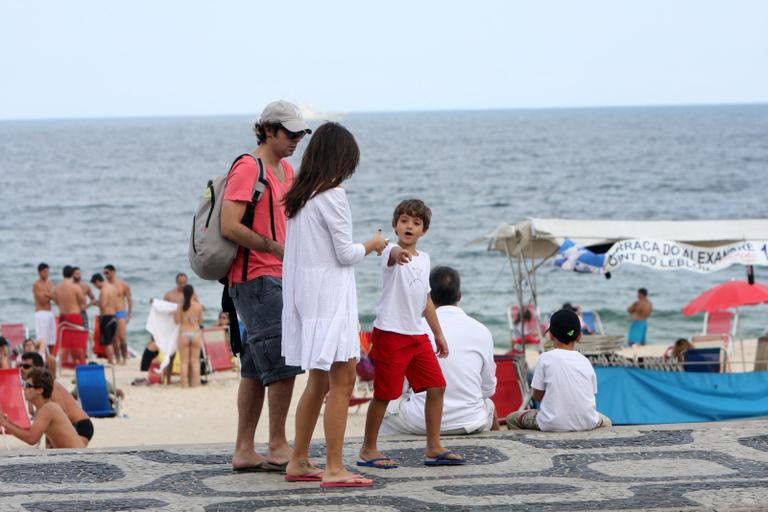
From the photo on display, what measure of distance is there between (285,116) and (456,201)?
165 ft

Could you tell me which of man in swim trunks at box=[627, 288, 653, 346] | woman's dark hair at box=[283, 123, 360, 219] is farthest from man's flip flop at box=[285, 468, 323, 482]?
man in swim trunks at box=[627, 288, 653, 346]

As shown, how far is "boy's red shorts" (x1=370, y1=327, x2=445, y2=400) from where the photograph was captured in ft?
17.8

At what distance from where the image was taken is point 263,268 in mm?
5199

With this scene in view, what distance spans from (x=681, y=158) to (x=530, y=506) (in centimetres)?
8189

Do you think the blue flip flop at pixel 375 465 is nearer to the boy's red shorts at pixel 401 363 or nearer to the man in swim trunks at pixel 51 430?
the boy's red shorts at pixel 401 363

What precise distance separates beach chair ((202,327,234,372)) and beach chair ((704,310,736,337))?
7.10m

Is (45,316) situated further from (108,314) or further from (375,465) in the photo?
(375,465)

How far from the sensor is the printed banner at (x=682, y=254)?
36.9 feet

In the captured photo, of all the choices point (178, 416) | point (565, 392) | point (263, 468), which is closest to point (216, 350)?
point (178, 416)

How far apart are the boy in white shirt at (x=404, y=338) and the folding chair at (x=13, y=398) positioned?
17.7 ft

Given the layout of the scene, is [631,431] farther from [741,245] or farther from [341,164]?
[741,245]

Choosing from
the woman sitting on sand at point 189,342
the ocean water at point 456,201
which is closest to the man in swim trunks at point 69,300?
the woman sitting on sand at point 189,342

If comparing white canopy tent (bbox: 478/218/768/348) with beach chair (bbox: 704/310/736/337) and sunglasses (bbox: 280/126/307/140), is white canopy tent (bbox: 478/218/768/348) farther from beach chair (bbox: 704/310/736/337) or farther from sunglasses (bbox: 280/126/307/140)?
sunglasses (bbox: 280/126/307/140)

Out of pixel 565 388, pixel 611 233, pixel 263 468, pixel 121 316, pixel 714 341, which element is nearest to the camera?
pixel 263 468
